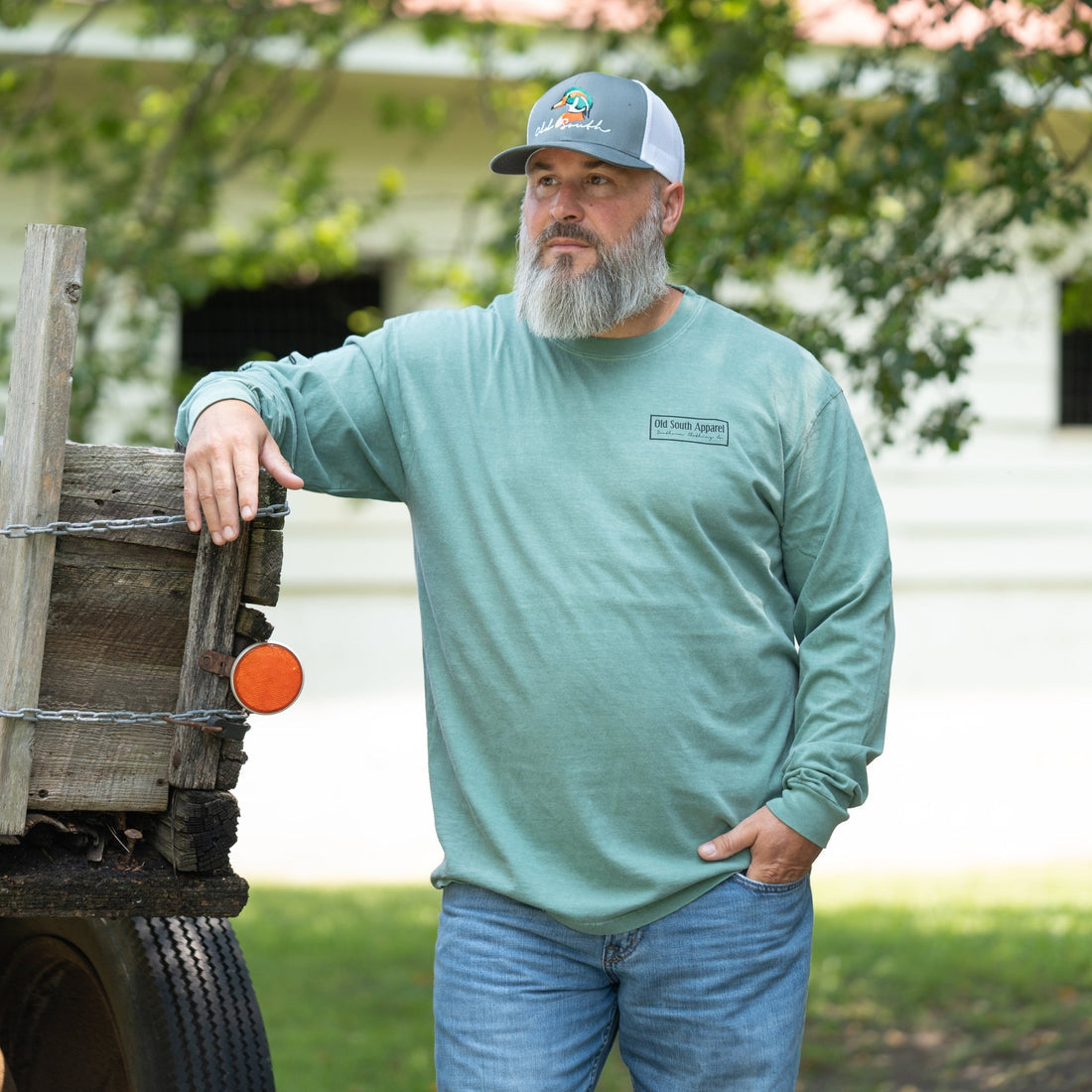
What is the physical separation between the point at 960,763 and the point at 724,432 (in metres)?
8.81

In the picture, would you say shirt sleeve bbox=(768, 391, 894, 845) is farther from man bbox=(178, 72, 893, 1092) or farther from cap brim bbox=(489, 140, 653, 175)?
cap brim bbox=(489, 140, 653, 175)

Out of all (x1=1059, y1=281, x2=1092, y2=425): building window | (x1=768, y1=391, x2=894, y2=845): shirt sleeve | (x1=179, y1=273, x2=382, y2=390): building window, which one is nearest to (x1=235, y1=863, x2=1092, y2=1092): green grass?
(x1=768, y1=391, x2=894, y2=845): shirt sleeve

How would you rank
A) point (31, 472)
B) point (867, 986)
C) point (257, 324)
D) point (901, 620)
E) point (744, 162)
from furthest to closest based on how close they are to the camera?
point (901, 620) < point (257, 324) < point (867, 986) < point (744, 162) < point (31, 472)

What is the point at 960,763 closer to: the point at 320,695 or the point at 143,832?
the point at 320,695

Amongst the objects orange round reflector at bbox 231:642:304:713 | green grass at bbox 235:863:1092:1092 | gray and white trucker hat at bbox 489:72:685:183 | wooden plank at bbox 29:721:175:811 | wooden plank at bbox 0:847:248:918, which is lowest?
green grass at bbox 235:863:1092:1092

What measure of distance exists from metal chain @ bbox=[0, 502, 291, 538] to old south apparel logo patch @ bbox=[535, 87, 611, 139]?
81 cm

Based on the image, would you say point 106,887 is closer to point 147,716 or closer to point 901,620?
point 147,716

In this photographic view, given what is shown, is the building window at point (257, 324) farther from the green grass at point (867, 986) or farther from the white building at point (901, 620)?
the green grass at point (867, 986)

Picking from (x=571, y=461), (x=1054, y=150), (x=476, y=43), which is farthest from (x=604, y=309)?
(x=476, y=43)

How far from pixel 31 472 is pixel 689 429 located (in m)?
1.00

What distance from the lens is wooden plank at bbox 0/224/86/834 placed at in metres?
2.18

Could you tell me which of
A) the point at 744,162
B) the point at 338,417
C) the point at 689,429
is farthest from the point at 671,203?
the point at 744,162

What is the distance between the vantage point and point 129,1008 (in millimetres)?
2699

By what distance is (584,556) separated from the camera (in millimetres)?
2518
